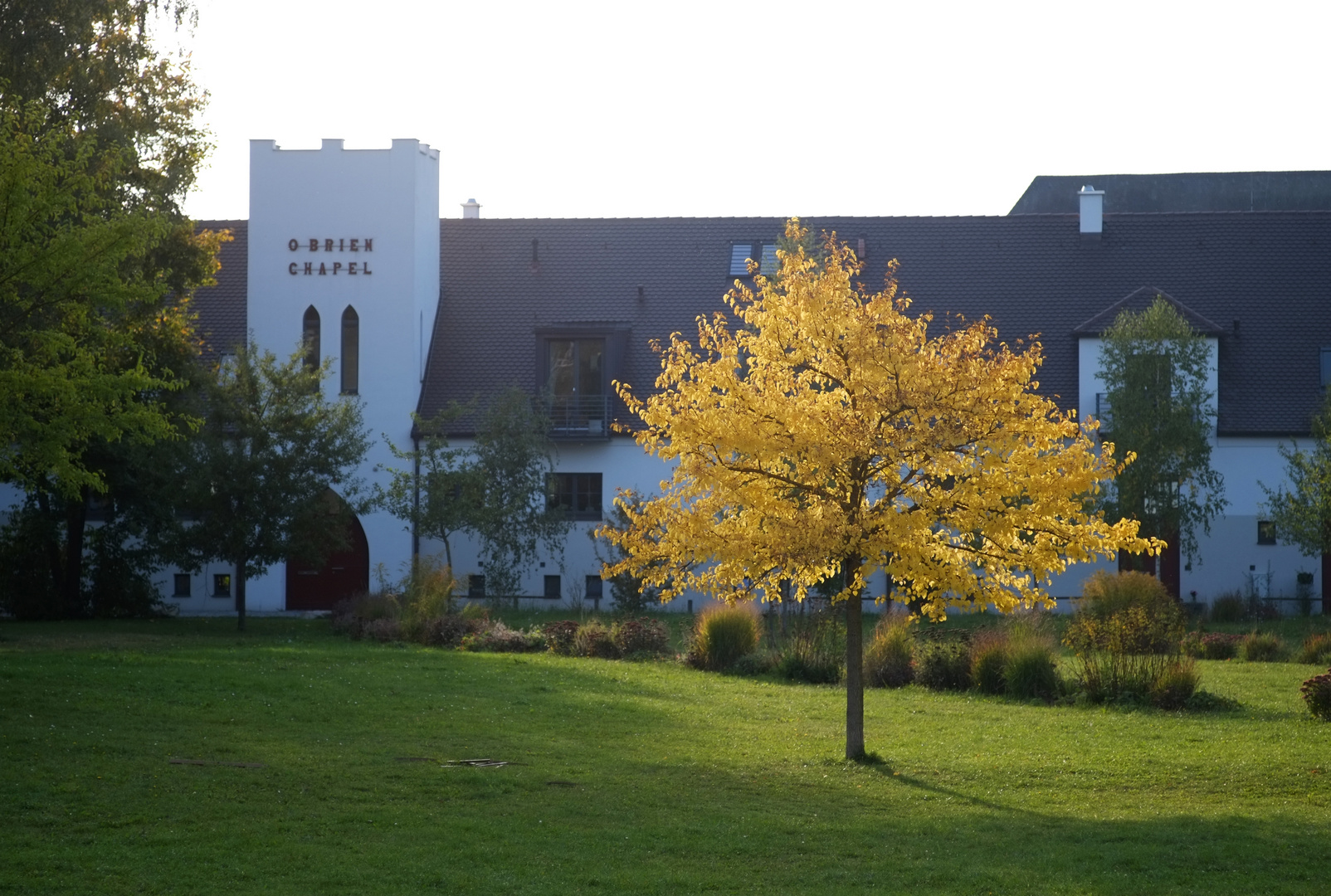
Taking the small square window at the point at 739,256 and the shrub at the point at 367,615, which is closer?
the shrub at the point at 367,615

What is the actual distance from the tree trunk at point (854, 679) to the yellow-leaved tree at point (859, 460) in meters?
0.02

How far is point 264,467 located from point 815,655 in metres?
Answer: 11.7

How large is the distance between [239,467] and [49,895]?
61.9ft

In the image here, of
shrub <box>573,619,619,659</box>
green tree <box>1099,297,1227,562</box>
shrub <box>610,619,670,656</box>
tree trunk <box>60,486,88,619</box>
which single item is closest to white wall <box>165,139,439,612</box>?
tree trunk <box>60,486,88,619</box>

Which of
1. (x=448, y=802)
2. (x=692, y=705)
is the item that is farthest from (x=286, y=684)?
(x=448, y=802)

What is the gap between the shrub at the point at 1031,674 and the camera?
18609 mm

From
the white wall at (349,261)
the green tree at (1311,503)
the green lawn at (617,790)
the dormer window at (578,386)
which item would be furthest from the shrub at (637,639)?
the green tree at (1311,503)

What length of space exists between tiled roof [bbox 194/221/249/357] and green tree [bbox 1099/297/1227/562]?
21544 mm

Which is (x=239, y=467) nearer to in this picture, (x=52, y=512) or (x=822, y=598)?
(x=52, y=512)

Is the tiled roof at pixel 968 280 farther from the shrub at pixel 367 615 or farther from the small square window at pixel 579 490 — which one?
the shrub at pixel 367 615

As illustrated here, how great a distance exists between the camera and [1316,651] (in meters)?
22.7

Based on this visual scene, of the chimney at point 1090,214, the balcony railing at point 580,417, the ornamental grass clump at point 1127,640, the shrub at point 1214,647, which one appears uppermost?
the chimney at point 1090,214

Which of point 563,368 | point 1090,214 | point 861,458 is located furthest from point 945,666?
point 1090,214

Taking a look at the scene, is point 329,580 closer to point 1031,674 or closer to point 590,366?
point 590,366
